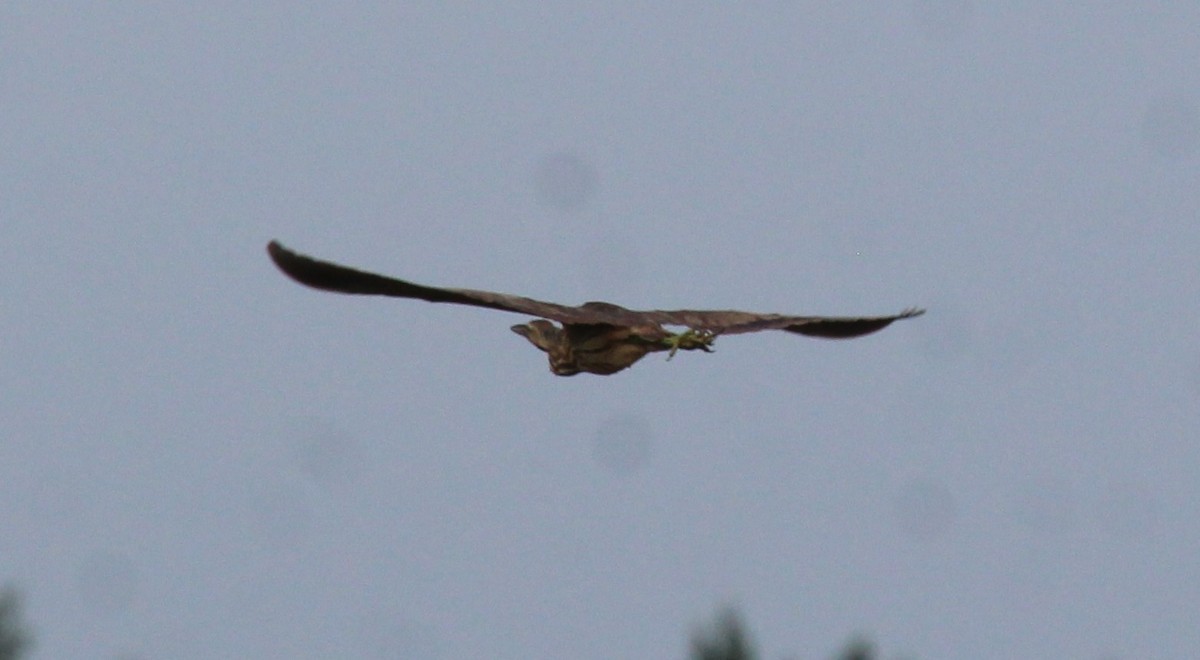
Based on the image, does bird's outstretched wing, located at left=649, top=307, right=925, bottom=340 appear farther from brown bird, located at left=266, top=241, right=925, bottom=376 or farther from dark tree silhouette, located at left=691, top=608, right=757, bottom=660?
dark tree silhouette, located at left=691, top=608, right=757, bottom=660

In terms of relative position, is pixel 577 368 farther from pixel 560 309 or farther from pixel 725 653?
pixel 725 653

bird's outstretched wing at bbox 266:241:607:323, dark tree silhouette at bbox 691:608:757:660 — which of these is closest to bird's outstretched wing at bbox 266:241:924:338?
bird's outstretched wing at bbox 266:241:607:323

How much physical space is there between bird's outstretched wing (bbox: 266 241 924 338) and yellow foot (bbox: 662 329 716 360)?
0.04 metres

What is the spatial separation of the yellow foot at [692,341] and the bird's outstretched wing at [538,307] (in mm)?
42

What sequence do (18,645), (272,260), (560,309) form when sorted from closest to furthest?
(272,260) < (560,309) < (18,645)

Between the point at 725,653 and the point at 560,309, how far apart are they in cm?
3113

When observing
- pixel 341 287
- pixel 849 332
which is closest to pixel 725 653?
pixel 849 332

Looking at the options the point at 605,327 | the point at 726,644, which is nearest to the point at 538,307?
the point at 605,327

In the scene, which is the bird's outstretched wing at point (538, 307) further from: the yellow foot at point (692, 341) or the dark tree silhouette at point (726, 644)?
the dark tree silhouette at point (726, 644)

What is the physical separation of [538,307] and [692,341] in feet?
2.69

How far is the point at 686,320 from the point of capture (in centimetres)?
1378

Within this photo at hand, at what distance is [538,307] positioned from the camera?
528 inches

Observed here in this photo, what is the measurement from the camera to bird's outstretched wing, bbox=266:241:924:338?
12523 millimetres

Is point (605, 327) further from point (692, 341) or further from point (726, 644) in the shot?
point (726, 644)
